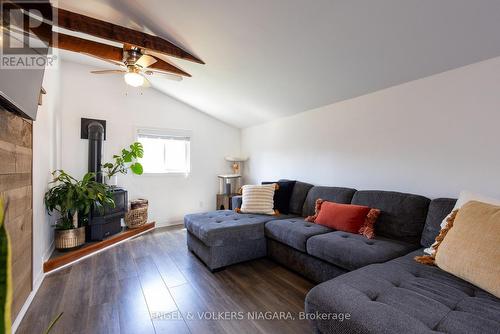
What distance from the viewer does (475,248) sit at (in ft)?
4.13

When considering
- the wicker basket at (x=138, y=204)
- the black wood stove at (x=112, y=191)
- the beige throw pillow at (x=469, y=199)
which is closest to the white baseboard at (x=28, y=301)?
→ the black wood stove at (x=112, y=191)

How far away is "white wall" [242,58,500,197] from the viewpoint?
1870 millimetres

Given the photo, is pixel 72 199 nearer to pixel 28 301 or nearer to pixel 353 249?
pixel 28 301

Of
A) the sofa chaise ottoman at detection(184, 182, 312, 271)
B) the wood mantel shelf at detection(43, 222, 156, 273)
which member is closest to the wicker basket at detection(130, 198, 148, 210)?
the wood mantel shelf at detection(43, 222, 156, 273)

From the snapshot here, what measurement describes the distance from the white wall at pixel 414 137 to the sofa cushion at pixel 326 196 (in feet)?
0.86

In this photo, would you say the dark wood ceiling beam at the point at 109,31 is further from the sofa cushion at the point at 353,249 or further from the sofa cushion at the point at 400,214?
the sofa cushion at the point at 400,214

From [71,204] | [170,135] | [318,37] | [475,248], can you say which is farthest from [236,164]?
[475,248]

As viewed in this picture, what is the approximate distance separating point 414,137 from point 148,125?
4.00 meters

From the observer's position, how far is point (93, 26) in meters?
2.07

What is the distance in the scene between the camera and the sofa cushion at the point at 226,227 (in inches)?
93.0

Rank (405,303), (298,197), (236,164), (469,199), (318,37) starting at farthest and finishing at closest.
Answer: (236,164) < (298,197) < (318,37) < (469,199) < (405,303)

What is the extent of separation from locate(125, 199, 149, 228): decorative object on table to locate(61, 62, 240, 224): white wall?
0.30 metres

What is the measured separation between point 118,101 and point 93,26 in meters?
2.02

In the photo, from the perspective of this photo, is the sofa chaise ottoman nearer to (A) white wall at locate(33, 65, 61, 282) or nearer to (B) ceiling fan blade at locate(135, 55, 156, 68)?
(A) white wall at locate(33, 65, 61, 282)
